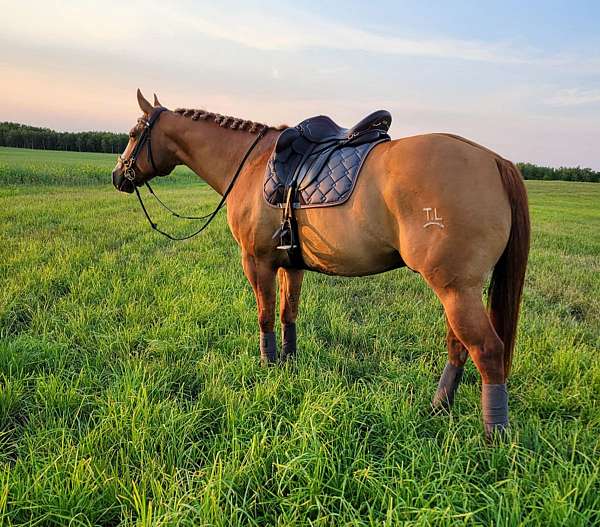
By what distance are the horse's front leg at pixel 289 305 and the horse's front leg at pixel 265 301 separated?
Answer: 216 mm

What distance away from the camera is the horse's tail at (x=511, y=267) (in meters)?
2.36

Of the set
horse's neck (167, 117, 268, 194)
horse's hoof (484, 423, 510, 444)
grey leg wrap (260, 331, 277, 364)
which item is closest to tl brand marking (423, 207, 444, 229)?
horse's hoof (484, 423, 510, 444)

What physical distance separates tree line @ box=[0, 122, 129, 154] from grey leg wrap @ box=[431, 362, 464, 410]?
76.9 metres

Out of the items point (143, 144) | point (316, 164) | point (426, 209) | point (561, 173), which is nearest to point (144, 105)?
point (143, 144)

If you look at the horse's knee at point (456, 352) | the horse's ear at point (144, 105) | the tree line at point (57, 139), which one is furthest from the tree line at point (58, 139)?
the horse's knee at point (456, 352)

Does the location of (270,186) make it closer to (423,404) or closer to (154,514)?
(423,404)

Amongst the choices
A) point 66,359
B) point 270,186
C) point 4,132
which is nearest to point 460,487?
point 270,186

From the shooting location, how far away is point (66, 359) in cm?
334

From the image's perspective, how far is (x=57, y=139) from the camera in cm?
7406

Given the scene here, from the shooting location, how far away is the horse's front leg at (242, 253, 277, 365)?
3.40 m

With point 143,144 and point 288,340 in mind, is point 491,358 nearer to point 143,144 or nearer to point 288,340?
point 288,340

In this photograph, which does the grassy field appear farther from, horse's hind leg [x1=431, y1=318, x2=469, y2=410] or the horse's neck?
the horse's neck

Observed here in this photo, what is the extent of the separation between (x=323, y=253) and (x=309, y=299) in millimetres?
2217

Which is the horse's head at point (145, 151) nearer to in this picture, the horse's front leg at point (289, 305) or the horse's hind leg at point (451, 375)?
the horse's front leg at point (289, 305)
